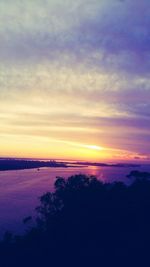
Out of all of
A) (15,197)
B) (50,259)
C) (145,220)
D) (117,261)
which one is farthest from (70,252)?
(15,197)

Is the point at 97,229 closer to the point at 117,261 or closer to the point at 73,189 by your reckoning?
the point at 117,261

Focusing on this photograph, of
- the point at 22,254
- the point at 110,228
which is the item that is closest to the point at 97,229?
the point at 110,228

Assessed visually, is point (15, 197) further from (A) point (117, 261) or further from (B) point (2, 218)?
(A) point (117, 261)

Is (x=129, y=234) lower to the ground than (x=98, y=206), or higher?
lower

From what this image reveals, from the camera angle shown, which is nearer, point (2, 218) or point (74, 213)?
point (74, 213)

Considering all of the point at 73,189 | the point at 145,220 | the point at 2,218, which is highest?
the point at 73,189

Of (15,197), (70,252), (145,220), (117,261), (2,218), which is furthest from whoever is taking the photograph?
(15,197)

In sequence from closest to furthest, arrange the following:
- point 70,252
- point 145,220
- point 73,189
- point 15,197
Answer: point 70,252
point 145,220
point 73,189
point 15,197
